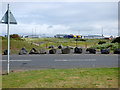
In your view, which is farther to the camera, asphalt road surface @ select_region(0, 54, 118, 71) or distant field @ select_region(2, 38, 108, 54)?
distant field @ select_region(2, 38, 108, 54)

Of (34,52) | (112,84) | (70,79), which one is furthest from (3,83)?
(34,52)

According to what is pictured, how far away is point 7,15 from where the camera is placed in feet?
23.1

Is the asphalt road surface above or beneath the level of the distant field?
beneath

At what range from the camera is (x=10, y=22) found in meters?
7.17

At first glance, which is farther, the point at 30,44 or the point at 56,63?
the point at 30,44

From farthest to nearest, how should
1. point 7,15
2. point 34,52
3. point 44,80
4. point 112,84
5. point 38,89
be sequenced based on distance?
point 34,52, point 7,15, point 44,80, point 112,84, point 38,89

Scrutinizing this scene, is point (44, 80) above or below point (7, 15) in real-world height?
below

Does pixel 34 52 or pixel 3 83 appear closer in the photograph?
pixel 3 83

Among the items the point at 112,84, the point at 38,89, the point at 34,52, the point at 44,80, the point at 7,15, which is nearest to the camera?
the point at 38,89

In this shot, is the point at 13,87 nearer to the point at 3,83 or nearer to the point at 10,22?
the point at 3,83

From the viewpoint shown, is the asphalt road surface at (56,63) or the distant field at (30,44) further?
the distant field at (30,44)

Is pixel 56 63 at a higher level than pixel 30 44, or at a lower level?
lower

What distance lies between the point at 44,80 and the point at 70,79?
95 centimetres

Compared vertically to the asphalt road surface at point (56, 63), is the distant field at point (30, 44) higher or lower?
higher
